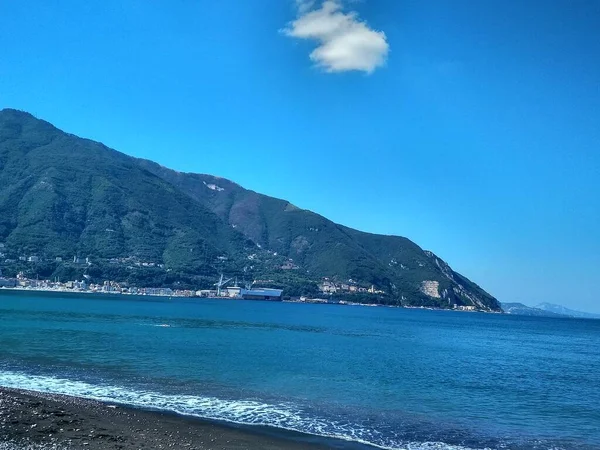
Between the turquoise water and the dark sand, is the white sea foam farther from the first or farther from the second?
the dark sand

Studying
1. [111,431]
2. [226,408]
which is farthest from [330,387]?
[111,431]

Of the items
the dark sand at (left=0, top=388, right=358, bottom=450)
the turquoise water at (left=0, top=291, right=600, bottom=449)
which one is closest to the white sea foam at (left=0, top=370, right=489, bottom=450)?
the turquoise water at (left=0, top=291, right=600, bottom=449)

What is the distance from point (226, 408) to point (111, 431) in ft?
20.3

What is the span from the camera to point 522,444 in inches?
778

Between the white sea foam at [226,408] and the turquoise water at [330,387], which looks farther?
the turquoise water at [330,387]

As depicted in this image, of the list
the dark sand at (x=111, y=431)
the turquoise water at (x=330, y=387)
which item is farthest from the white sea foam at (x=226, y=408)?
the dark sand at (x=111, y=431)

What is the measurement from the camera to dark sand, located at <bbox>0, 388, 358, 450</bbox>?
14711mm

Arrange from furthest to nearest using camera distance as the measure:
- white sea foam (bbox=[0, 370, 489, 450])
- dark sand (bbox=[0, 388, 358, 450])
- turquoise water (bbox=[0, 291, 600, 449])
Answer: turquoise water (bbox=[0, 291, 600, 449]), white sea foam (bbox=[0, 370, 489, 450]), dark sand (bbox=[0, 388, 358, 450])

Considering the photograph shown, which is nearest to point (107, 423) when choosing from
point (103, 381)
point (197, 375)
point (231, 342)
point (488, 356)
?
point (103, 381)

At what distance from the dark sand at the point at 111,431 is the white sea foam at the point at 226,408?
1.09 metres

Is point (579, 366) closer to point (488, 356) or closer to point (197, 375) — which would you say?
point (488, 356)

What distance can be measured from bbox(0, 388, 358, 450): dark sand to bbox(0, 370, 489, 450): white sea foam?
1.09m

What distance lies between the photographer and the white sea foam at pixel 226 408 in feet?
60.8

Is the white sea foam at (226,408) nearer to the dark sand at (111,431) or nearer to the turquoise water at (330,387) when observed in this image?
the turquoise water at (330,387)
